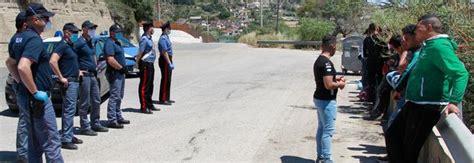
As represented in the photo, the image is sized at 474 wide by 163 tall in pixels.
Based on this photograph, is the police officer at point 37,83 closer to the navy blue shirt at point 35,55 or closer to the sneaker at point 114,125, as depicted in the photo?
the navy blue shirt at point 35,55


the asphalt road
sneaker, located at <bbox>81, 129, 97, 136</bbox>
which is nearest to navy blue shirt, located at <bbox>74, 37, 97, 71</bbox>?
sneaker, located at <bbox>81, 129, 97, 136</bbox>

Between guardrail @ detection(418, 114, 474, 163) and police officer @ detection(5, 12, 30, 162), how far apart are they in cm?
409

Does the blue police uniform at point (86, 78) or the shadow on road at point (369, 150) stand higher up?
the blue police uniform at point (86, 78)

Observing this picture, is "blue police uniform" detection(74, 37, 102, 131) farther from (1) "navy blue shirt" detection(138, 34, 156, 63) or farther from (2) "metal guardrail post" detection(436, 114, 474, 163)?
(2) "metal guardrail post" detection(436, 114, 474, 163)

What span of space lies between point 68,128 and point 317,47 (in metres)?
34.1

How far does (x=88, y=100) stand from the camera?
348 inches

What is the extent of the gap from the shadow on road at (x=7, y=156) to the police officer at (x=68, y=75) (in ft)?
2.17

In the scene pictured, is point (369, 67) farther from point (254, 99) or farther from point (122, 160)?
point (122, 160)

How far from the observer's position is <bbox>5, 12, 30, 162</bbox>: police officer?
6142 millimetres

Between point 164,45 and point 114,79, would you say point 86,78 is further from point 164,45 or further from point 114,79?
point 164,45

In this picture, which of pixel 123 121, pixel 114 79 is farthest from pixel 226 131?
pixel 114 79

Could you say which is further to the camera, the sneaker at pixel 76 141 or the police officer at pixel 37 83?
the sneaker at pixel 76 141

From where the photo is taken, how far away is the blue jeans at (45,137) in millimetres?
6062

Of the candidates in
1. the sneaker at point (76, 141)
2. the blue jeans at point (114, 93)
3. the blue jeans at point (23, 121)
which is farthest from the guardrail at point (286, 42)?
the blue jeans at point (23, 121)
